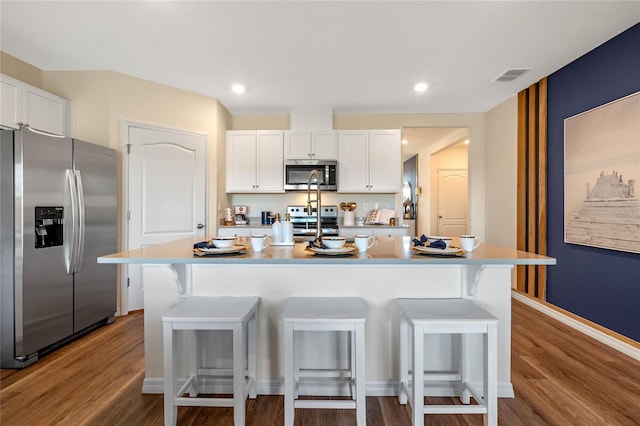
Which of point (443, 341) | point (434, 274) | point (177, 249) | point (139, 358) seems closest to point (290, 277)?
point (177, 249)

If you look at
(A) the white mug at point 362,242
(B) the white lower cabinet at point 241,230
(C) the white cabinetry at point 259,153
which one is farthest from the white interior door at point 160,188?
(A) the white mug at point 362,242

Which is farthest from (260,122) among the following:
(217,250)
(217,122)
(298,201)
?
(217,250)

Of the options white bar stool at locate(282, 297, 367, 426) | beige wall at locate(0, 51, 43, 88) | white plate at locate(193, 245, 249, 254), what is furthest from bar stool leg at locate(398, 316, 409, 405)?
beige wall at locate(0, 51, 43, 88)

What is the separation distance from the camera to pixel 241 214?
14.9ft

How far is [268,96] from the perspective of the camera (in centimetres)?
392

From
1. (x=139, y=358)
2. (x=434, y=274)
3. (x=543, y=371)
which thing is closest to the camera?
(x=434, y=274)

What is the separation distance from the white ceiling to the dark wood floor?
2458 mm

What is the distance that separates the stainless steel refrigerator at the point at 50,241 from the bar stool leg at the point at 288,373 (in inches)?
81.9

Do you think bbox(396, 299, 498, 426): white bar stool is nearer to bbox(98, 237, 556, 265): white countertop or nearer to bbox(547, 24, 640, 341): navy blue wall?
bbox(98, 237, 556, 265): white countertop

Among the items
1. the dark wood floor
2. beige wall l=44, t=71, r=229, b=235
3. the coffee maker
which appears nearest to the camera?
the dark wood floor

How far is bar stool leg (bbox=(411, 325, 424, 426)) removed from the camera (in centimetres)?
145

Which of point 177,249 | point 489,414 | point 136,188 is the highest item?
point 136,188

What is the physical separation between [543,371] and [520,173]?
95.9 inches

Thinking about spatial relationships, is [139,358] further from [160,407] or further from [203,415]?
[203,415]
